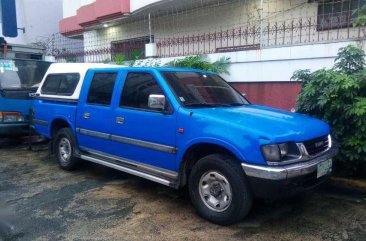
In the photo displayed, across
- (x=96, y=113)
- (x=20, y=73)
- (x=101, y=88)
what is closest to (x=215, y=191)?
(x=96, y=113)

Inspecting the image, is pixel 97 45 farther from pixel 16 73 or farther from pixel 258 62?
pixel 258 62

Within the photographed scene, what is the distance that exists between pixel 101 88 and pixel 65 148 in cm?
151

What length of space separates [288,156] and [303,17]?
6.21 metres

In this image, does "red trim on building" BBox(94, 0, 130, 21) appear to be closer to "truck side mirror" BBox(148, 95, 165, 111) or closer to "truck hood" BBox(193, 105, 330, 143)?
"truck side mirror" BBox(148, 95, 165, 111)

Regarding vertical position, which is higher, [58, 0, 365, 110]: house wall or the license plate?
[58, 0, 365, 110]: house wall

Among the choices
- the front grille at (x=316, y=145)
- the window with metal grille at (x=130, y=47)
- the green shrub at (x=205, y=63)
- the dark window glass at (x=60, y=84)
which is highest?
the window with metal grille at (x=130, y=47)

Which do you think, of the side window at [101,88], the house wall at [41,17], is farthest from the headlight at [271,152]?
the house wall at [41,17]

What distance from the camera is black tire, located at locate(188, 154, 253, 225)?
392cm

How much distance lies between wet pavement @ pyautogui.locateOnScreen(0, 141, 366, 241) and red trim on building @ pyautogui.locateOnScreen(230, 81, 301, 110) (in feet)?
8.41

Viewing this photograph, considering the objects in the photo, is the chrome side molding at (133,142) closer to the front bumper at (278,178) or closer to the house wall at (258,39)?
the front bumper at (278,178)

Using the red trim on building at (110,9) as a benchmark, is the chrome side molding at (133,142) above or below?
below

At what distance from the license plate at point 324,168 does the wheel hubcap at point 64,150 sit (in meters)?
4.10

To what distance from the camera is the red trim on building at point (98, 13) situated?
1160 centimetres

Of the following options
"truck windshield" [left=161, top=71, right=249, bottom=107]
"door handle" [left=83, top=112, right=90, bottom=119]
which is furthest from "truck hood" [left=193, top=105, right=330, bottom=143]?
"door handle" [left=83, top=112, right=90, bottom=119]
